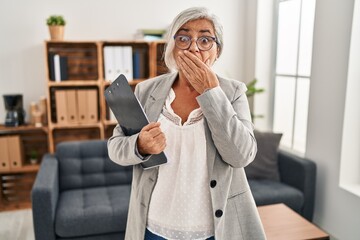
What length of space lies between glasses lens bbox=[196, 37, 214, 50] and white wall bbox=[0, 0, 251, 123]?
107 inches

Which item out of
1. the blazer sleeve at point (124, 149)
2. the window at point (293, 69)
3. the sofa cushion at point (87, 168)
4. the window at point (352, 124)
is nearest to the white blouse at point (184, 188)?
the blazer sleeve at point (124, 149)

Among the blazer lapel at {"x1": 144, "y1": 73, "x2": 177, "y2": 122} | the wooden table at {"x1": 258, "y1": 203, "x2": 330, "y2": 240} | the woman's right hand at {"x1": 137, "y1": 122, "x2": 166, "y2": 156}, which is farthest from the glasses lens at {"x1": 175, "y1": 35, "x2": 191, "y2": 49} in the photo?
the wooden table at {"x1": 258, "y1": 203, "x2": 330, "y2": 240}

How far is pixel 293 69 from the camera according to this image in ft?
11.2

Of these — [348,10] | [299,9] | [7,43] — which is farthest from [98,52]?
[348,10]

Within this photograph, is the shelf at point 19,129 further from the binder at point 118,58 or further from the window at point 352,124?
the window at point 352,124

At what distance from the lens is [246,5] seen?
394 cm

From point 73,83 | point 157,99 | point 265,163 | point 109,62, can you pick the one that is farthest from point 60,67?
point 157,99

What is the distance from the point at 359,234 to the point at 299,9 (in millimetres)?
2074

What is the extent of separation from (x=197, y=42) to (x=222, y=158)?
0.39 metres

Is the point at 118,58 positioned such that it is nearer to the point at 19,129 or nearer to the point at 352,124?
the point at 19,129

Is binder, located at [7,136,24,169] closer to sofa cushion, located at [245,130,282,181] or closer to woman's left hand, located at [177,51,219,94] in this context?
sofa cushion, located at [245,130,282,181]

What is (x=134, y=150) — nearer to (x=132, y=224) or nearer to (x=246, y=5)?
(x=132, y=224)

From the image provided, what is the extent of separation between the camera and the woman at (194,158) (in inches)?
40.7

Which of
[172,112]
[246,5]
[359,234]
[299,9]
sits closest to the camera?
[172,112]
